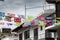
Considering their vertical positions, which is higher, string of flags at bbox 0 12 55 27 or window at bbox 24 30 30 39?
string of flags at bbox 0 12 55 27

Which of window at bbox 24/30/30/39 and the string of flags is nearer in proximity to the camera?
the string of flags

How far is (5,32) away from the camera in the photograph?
4216 cm

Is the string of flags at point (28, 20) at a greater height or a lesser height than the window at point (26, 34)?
greater

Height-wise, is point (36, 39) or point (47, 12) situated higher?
point (47, 12)

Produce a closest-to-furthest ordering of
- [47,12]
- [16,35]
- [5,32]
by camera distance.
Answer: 1. [47,12]
2. [5,32]
3. [16,35]

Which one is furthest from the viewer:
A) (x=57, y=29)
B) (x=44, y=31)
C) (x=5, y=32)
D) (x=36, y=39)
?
(x=5, y=32)

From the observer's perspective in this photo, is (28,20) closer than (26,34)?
Yes

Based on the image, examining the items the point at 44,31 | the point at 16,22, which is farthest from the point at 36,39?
the point at 16,22

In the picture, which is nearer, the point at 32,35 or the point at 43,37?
the point at 43,37

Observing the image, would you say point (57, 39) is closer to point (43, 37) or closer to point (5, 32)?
point (43, 37)

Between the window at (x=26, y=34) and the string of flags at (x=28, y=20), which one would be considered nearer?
the string of flags at (x=28, y=20)

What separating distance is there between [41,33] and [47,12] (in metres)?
3.65

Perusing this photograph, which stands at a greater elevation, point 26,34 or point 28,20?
point 28,20

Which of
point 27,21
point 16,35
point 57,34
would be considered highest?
point 27,21
